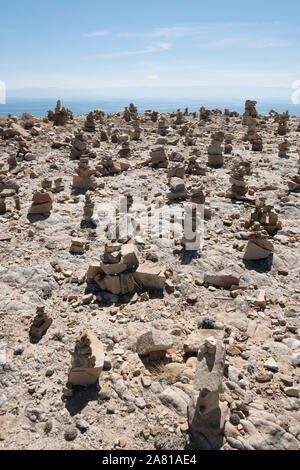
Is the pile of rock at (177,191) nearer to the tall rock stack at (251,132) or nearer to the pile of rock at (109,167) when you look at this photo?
the pile of rock at (109,167)

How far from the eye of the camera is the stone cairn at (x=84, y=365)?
6.30 m

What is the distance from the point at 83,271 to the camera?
991 centimetres

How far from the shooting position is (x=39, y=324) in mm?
7559

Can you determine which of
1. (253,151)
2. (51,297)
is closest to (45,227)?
(51,297)

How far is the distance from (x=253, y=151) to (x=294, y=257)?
46.6ft

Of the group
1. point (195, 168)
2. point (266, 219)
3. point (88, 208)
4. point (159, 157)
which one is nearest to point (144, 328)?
point (88, 208)

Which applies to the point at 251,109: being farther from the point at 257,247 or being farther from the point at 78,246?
the point at 78,246

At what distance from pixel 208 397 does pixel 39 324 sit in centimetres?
403

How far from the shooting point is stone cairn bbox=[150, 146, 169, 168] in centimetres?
1888

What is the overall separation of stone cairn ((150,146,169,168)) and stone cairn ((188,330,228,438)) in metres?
14.4

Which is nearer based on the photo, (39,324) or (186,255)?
(39,324)

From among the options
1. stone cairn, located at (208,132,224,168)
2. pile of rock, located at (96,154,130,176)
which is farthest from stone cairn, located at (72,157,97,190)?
stone cairn, located at (208,132,224,168)
